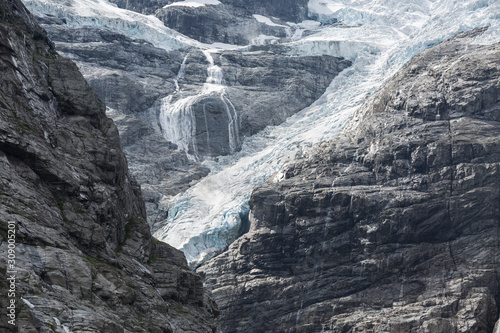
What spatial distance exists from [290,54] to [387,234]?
66.8m

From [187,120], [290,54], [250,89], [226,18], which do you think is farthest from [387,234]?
[226,18]

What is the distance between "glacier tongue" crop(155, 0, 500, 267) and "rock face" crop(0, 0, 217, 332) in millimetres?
33567

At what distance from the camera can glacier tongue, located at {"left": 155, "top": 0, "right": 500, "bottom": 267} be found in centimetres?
8269

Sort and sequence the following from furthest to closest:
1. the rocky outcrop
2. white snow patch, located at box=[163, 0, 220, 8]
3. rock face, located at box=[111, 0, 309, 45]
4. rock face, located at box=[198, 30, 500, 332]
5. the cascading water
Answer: white snow patch, located at box=[163, 0, 220, 8] < rock face, located at box=[111, 0, 309, 45] < the rocky outcrop < the cascading water < rock face, located at box=[198, 30, 500, 332]

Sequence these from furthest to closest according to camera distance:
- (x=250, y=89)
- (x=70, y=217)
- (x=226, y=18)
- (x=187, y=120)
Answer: (x=226, y=18)
(x=250, y=89)
(x=187, y=120)
(x=70, y=217)

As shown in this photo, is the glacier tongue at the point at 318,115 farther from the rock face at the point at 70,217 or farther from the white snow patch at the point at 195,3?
the rock face at the point at 70,217

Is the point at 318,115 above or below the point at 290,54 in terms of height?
below

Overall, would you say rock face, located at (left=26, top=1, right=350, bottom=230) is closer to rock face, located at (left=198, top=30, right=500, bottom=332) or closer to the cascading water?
the cascading water

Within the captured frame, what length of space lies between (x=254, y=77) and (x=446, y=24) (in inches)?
1441

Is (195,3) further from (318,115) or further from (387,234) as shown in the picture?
(387,234)

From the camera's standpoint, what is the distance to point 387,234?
239 feet

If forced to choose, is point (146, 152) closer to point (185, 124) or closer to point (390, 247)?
point (185, 124)

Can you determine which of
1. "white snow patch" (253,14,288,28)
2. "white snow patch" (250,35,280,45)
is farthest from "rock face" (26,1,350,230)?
"white snow patch" (253,14,288,28)

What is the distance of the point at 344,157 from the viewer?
82.1 meters
